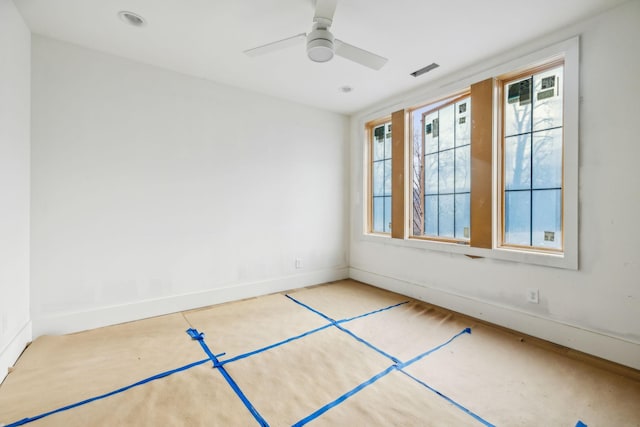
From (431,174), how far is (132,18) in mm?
3298

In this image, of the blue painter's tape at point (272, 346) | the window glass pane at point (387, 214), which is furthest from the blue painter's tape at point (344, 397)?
the window glass pane at point (387, 214)

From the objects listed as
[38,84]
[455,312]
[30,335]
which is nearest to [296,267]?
[455,312]

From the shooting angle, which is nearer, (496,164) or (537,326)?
(537,326)

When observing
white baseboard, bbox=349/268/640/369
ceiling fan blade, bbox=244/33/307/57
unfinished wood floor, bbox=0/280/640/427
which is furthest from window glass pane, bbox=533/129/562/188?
ceiling fan blade, bbox=244/33/307/57

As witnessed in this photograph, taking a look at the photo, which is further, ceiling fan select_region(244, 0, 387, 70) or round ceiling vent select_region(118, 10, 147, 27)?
round ceiling vent select_region(118, 10, 147, 27)

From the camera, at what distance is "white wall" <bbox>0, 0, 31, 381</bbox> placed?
1878mm

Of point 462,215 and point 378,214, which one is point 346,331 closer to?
point 462,215

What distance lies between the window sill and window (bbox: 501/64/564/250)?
0.14 meters

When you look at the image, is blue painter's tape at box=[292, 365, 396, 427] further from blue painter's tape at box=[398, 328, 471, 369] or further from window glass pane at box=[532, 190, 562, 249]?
window glass pane at box=[532, 190, 562, 249]

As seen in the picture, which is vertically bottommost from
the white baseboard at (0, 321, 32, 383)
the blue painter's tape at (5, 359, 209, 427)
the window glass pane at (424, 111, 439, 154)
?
the blue painter's tape at (5, 359, 209, 427)

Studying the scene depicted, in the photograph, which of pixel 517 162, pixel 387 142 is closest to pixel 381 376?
pixel 517 162

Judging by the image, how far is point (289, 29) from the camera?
2.34m

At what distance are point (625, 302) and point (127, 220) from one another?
4.20 meters

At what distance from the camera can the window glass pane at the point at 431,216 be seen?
3471 mm
